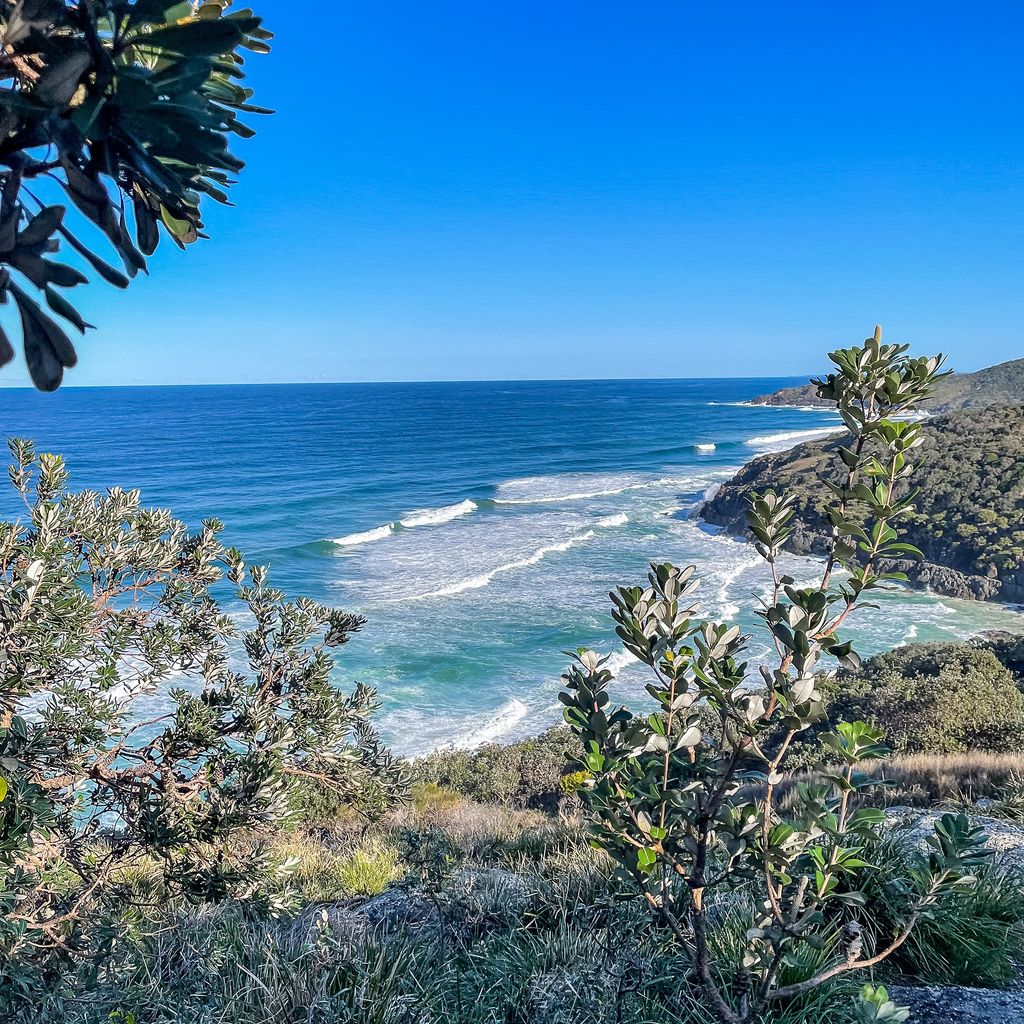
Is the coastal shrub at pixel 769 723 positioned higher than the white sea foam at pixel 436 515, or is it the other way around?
the coastal shrub at pixel 769 723

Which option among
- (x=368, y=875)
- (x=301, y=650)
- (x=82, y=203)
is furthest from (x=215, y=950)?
(x=82, y=203)

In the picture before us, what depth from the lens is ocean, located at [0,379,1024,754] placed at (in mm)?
19141

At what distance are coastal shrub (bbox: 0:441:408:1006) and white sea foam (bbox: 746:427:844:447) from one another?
218ft

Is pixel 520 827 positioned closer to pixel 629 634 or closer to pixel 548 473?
pixel 629 634

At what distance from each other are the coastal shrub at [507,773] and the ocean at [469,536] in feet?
7.59

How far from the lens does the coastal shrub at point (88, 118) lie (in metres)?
1.03

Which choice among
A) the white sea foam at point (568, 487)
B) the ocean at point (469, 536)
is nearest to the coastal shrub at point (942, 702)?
the ocean at point (469, 536)

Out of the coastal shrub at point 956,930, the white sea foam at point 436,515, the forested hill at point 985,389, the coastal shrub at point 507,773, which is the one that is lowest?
the coastal shrub at point 507,773

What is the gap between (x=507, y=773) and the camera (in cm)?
1204

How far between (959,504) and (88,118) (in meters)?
31.7

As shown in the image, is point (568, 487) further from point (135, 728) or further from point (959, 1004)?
point (959, 1004)

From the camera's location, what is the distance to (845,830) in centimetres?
214

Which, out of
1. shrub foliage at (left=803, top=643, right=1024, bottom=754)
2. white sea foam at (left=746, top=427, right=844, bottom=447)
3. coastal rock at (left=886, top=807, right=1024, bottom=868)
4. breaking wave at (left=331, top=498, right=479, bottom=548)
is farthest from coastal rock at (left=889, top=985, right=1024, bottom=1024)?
white sea foam at (left=746, top=427, right=844, bottom=447)

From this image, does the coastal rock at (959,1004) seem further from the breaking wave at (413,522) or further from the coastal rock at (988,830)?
the breaking wave at (413,522)
